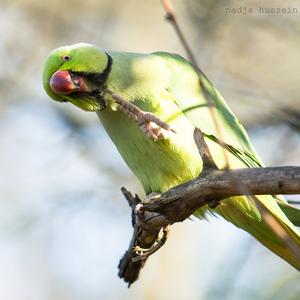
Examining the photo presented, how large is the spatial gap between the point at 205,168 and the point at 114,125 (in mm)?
967

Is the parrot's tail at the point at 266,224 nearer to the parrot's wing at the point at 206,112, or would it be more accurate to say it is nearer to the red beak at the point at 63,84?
the parrot's wing at the point at 206,112

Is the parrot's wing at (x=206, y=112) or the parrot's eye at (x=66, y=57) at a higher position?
the parrot's eye at (x=66, y=57)

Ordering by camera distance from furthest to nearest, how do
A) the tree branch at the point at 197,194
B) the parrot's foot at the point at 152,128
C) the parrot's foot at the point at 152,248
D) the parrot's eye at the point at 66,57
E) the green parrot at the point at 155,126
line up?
the parrot's eye at the point at 66,57 → the green parrot at the point at 155,126 → the parrot's foot at the point at 152,248 → the parrot's foot at the point at 152,128 → the tree branch at the point at 197,194

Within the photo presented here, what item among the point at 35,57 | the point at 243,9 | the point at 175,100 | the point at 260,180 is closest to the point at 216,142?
the point at 175,100

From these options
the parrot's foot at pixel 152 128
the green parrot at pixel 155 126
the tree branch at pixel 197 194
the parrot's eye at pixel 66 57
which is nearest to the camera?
the tree branch at pixel 197 194

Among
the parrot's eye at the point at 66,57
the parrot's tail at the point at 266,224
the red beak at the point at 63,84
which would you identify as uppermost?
the parrot's eye at the point at 66,57

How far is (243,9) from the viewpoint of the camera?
16.7ft

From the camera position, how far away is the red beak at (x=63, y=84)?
3578 millimetres

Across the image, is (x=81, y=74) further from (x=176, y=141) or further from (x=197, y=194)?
(x=197, y=194)

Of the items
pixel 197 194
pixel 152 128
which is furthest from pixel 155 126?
pixel 197 194

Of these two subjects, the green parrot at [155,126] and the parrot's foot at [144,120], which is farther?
the green parrot at [155,126]

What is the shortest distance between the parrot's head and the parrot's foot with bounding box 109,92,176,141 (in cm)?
14

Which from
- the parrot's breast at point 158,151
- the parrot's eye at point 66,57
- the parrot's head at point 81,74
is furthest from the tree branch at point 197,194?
the parrot's eye at point 66,57

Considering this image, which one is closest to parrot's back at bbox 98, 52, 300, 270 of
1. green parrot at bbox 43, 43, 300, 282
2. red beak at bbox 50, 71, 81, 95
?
green parrot at bbox 43, 43, 300, 282
